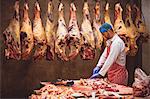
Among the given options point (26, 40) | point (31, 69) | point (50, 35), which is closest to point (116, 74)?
point (50, 35)

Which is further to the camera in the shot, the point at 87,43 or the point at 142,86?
the point at 87,43

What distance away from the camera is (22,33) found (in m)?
4.12

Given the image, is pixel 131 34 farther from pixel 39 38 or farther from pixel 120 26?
pixel 39 38

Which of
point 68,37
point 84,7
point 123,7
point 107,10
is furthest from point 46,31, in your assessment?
point 123,7

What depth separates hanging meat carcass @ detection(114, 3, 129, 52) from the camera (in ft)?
14.4

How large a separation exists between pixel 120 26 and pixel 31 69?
121 centimetres

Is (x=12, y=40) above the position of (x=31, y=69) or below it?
above

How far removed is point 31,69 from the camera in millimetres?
4664

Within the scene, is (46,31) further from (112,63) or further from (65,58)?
(112,63)

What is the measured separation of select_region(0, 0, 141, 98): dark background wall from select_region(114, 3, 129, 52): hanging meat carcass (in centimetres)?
33

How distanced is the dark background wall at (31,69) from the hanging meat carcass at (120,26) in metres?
0.33

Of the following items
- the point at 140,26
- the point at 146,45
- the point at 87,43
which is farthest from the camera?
the point at 146,45

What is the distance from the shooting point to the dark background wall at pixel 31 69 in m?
4.53

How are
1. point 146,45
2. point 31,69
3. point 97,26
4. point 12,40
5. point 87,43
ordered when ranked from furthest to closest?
1. point 146,45
2. point 31,69
3. point 97,26
4. point 87,43
5. point 12,40
